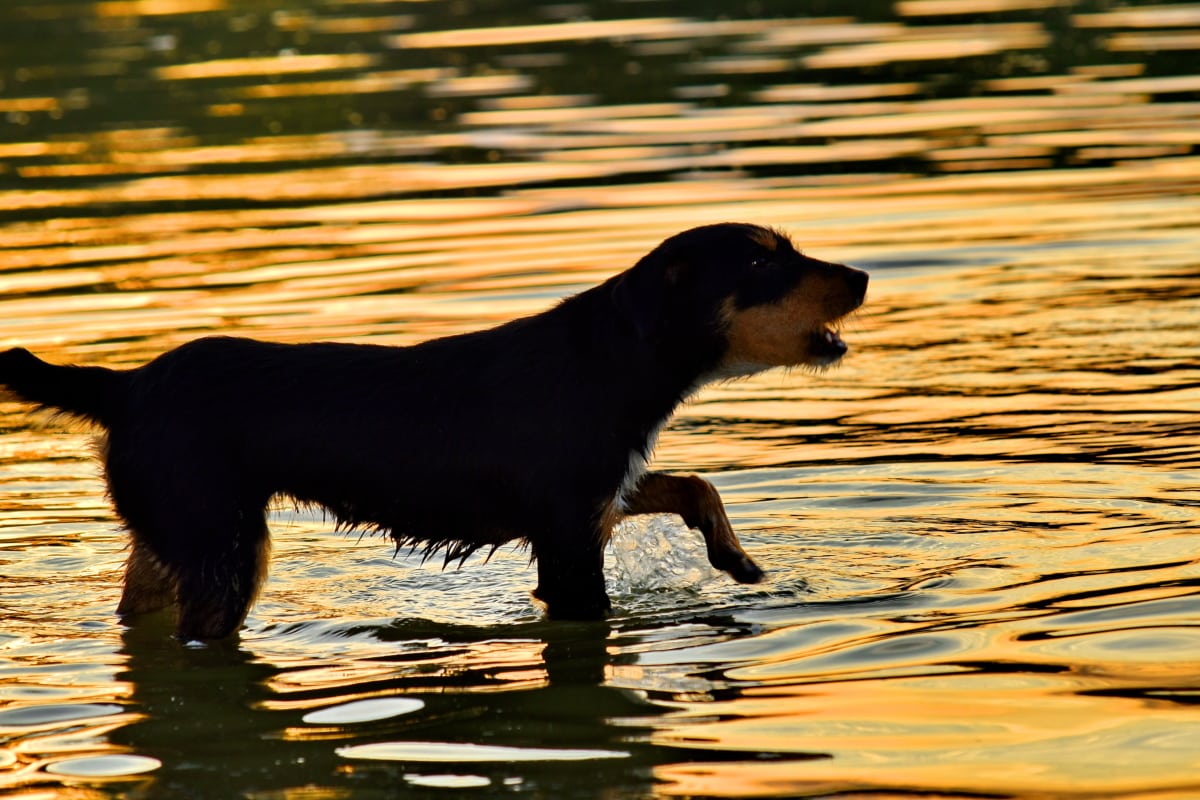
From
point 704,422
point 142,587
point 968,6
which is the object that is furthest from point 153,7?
point 142,587

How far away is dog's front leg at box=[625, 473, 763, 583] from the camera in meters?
7.98

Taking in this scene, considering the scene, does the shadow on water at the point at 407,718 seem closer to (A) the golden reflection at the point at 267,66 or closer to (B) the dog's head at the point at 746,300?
(B) the dog's head at the point at 746,300

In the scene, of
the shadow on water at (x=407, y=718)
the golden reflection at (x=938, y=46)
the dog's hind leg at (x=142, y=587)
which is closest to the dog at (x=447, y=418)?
the dog's hind leg at (x=142, y=587)

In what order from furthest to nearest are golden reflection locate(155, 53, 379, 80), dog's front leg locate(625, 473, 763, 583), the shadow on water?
golden reflection locate(155, 53, 379, 80), dog's front leg locate(625, 473, 763, 583), the shadow on water

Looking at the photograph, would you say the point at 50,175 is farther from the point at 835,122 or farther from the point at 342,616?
the point at 342,616

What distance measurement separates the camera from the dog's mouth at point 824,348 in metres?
7.85

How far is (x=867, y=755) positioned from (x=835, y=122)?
13.8 metres

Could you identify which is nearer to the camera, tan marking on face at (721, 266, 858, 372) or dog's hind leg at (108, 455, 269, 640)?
dog's hind leg at (108, 455, 269, 640)

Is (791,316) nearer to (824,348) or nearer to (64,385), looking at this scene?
(824,348)

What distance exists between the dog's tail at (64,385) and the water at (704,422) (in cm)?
95

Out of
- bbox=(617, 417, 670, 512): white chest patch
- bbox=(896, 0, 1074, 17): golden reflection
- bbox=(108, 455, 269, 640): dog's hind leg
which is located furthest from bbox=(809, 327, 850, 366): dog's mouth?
bbox=(896, 0, 1074, 17): golden reflection

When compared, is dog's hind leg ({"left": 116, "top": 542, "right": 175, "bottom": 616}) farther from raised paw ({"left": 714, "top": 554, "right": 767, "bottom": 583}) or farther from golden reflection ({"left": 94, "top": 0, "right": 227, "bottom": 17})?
golden reflection ({"left": 94, "top": 0, "right": 227, "bottom": 17})

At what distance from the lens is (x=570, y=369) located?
763 cm

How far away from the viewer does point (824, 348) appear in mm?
7852
